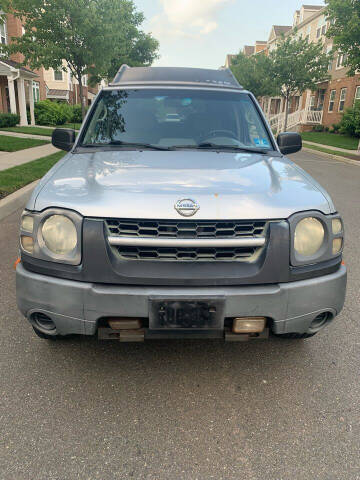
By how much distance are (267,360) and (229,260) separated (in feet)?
3.23

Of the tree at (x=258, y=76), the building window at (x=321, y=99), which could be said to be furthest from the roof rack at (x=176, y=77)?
the building window at (x=321, y=99)

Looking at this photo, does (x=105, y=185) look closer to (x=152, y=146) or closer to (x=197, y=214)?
(x=197, y=214)

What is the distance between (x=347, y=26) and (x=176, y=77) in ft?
44.8

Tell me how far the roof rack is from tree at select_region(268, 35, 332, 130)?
27715 mm

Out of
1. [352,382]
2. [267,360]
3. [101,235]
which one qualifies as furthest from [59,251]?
[352,382]

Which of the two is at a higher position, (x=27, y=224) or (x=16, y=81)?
(x=16, y=81)

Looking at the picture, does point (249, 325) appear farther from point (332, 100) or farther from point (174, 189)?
point (332, 100)

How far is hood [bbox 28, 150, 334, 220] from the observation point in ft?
7.06

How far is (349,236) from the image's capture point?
5.66 m

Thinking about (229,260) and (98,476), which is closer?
(98,476)

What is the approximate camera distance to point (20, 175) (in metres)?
8.29

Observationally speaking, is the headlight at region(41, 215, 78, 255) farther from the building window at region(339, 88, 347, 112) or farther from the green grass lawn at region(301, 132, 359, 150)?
the building window at region(339, 88, 347, 112)

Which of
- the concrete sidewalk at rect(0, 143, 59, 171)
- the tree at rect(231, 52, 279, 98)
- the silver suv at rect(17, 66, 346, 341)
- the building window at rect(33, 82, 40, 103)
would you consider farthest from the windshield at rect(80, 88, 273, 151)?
the building window at rect(33, 82, 40, 103)

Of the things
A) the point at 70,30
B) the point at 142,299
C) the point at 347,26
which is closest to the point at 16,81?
the point at 70,30
